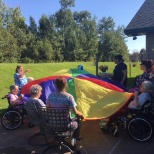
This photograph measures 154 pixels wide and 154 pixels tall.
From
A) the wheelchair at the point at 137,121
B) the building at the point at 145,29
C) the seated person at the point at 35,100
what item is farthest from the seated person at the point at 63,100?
the building at the point at 145,29

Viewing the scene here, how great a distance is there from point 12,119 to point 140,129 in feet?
9.69

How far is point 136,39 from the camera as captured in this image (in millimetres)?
9312

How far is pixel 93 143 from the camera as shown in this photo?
198 inches

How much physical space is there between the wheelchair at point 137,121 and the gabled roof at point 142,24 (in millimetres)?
3792

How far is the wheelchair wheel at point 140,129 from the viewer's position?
4.91 metres

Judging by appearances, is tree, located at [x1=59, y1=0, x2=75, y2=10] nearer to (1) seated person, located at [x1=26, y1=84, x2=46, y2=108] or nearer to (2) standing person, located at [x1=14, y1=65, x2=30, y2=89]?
(2) standing person, located at [x1=14, y1=65, x2=30, y2=89]

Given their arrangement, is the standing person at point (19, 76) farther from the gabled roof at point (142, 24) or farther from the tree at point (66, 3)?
the tree at point (66, 3)

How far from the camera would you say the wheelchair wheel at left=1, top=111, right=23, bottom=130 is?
19.7 ft

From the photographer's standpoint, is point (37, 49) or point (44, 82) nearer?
point (44, 82)

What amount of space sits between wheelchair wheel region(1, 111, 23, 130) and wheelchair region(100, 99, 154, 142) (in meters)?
2.13

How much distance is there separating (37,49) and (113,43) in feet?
86.8

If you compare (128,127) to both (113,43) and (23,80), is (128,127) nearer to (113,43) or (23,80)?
(23,80)

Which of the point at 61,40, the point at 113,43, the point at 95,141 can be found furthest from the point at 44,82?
the point at 113,43

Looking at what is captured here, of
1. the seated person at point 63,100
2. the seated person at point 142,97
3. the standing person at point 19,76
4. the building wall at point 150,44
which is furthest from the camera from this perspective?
the building wall at point 150,44
